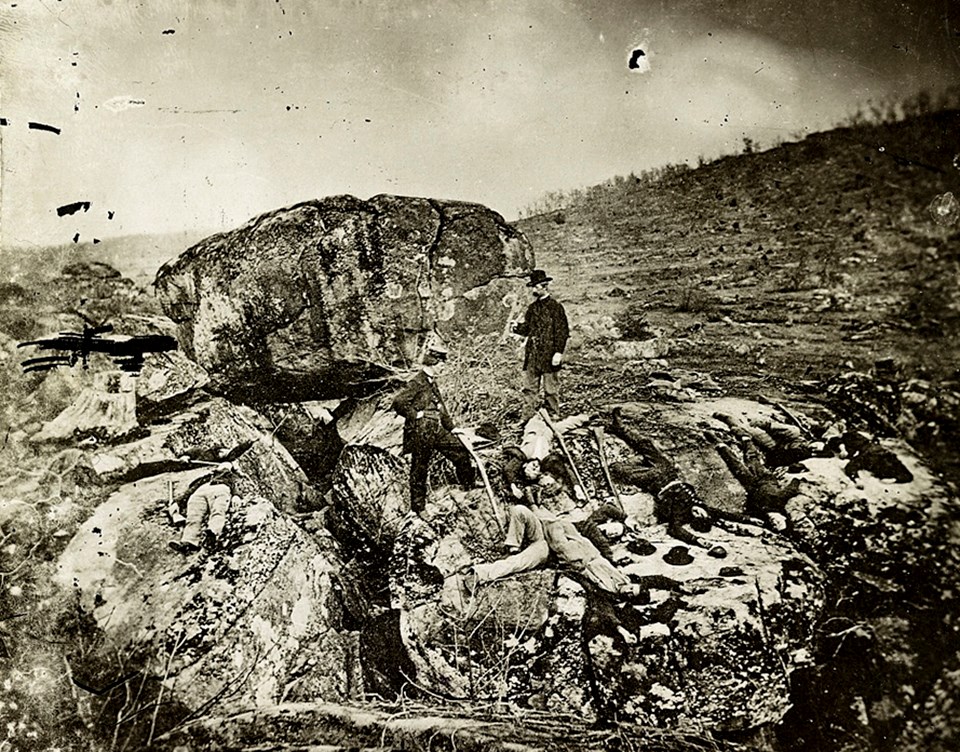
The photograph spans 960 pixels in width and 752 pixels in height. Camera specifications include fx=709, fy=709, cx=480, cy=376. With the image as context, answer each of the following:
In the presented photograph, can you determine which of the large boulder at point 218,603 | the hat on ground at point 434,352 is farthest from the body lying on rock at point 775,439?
the large boulder at point 218,603

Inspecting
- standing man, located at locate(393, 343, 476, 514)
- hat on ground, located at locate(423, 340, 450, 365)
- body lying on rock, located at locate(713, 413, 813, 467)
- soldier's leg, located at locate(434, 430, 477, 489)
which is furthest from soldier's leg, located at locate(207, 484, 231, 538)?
body lying on rock, located at locate(713, 413, 813, 467)

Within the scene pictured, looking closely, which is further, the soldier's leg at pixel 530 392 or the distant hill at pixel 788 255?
the soldier's leg at pixel 530 392

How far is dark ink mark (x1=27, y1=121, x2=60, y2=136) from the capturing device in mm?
3471

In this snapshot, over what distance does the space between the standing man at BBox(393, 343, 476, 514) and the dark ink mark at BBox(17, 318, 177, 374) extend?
1216 millimetres

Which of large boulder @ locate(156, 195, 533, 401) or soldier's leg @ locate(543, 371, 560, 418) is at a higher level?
large boulder @ locate(156, 195, 533, 401)

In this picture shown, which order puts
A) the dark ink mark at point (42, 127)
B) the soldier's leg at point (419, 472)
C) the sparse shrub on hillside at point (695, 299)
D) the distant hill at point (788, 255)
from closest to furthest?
the distant hill at point (788, 255), the sparse shrub on hillside at point (695, 299), the soldier's leg at point (419, 472), the dark ink mark at point (42, 127)

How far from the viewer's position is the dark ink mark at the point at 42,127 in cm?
347

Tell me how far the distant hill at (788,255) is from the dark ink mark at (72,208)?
2.28 m

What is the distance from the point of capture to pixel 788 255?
320cm

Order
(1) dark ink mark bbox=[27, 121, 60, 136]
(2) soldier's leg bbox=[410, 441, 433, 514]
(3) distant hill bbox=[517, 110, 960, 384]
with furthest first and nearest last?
1. (1) dark ink mark bbox=[27, 121, 60, 136]
2. (2) soldier's leg bbox=[410, 441, 433, 514]
3. (3) distant hill bbox=[517, 110, 960, 384]

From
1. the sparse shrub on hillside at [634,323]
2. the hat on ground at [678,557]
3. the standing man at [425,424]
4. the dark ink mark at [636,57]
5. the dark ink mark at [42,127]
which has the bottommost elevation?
the hat on ground at [678,557]

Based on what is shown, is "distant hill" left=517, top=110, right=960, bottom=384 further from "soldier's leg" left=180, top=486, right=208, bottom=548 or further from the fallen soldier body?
"soldier's leg" left=180, top=486, right=208, bottom=548

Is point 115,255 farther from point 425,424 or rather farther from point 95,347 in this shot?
point 425,424

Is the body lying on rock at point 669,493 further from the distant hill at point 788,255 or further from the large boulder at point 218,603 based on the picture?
the large boulder at point 218,603
